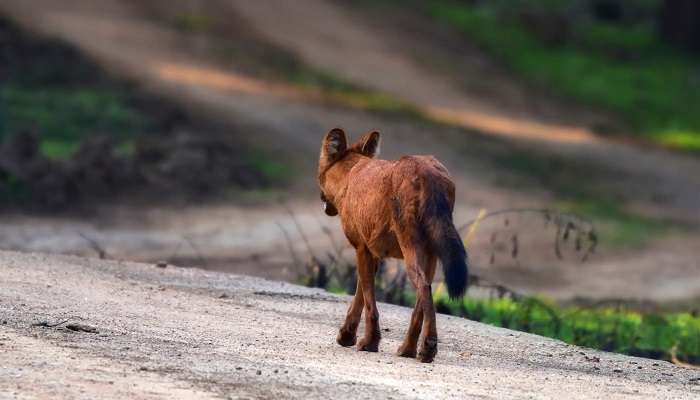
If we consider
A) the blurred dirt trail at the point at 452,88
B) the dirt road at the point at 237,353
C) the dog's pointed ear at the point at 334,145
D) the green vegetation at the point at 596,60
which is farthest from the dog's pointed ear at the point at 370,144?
the green vegetation at the point at 596,60

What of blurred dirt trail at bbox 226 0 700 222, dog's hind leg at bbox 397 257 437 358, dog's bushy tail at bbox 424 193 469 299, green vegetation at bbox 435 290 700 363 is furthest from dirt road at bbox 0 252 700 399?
blurred dirt trail at bbox 226 0 700 222

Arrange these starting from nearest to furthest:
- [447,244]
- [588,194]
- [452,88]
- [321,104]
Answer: [447,244], [588,194], [321,104], [452,88]

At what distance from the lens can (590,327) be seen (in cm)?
1280

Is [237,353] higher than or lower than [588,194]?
lower

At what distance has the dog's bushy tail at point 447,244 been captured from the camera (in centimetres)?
809

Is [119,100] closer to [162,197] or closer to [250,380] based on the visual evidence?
[162,197]

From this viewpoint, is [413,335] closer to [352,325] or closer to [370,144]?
[352,325]

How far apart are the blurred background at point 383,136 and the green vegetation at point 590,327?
0.11 ft

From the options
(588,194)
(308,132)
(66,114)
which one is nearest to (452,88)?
(308,132)

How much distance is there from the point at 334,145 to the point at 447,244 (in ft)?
5.10

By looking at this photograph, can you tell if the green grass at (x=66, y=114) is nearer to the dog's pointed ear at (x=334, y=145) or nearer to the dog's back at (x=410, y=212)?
the dog's pointed ear at (x=334, y=145)

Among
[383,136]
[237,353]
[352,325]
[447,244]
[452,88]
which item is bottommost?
[237,353]

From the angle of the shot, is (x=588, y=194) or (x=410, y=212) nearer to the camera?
(x=410, y=212)

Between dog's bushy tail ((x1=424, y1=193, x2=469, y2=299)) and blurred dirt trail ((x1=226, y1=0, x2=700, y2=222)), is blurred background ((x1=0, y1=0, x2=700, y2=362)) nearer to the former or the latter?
blurred dirt trail ((x1=226, y1=0, x2=700, y2=222))
